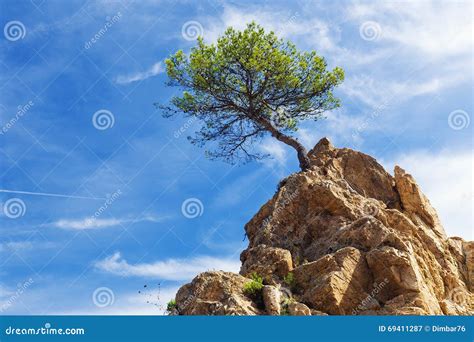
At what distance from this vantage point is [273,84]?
888 inches

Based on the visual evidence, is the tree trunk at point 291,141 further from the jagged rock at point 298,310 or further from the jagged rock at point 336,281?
the jagged rock at point 298,310

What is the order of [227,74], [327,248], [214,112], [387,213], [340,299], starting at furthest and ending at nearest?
[214,112]
[227,74]
[387,213]
[327,248]
[340,299]

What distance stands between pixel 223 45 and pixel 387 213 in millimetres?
9645

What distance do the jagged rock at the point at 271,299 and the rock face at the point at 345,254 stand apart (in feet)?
0.10

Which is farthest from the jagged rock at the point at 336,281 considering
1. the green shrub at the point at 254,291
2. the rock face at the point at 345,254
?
the green shrub at the point at 254,291

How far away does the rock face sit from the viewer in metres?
14.1

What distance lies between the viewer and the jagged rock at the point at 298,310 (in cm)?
1312

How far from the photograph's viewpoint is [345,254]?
1512cm

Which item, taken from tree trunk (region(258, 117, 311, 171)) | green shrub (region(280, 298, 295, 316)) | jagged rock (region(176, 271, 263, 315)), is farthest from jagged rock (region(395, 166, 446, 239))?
jagged rock (region(176, 271, 263, 315))

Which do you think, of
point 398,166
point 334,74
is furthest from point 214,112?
point 398,166

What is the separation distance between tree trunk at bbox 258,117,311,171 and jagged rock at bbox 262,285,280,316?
339 inches

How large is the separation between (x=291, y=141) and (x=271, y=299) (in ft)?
34.1

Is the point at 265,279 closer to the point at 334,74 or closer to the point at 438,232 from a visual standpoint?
the point at 438,232

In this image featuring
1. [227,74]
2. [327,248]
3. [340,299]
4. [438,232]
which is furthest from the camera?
[227,74]
